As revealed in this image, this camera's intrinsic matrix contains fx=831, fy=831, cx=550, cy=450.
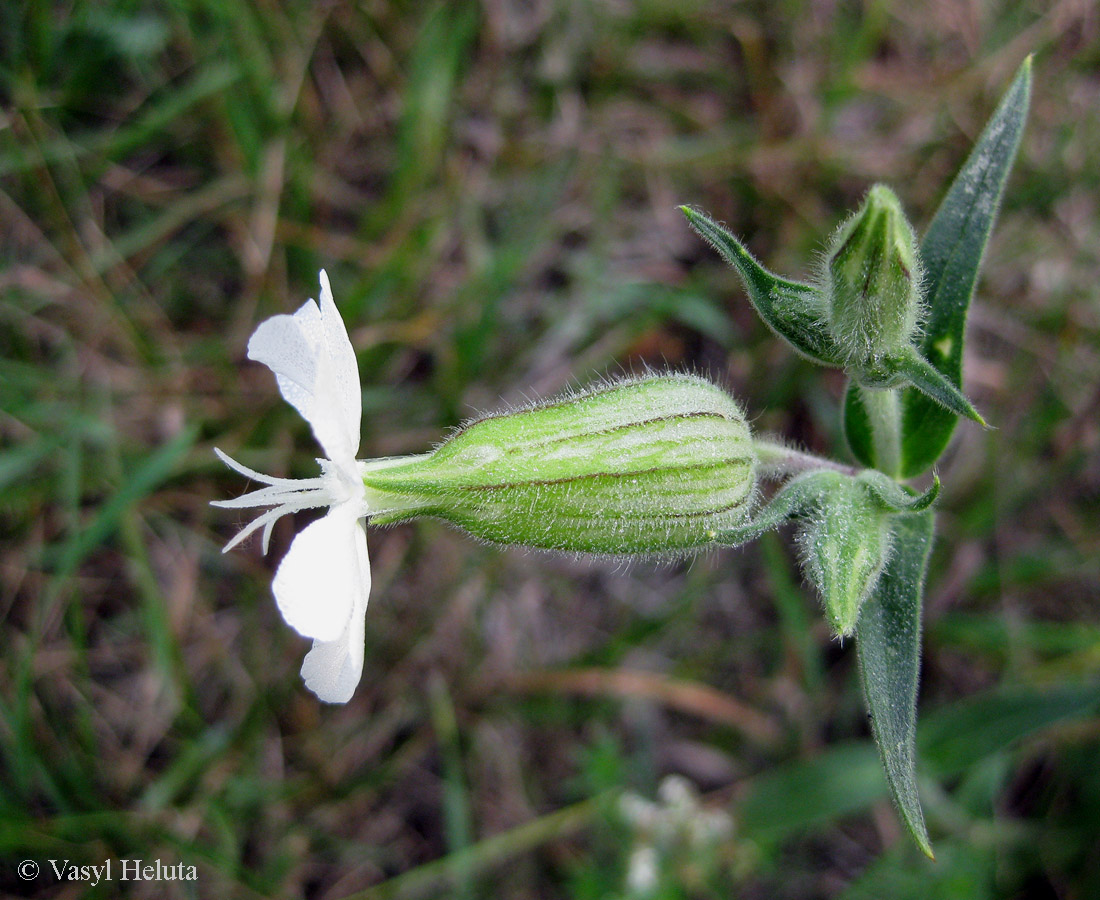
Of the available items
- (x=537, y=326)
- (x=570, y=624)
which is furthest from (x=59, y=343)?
(x=570, y=624)

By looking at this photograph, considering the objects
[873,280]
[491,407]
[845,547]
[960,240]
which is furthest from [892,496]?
[491,407]

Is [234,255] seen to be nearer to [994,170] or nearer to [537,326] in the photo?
[537,326]

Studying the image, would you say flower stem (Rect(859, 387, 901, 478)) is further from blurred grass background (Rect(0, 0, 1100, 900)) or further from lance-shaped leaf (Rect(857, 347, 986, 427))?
blurred grass background (Rect(0, 0, 1100, 900))

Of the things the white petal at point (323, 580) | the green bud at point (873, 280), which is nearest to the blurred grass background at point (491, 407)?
the white petal at point (323, 580)

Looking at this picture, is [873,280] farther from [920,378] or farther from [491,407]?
[491,407]

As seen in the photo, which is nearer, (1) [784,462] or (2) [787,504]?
(2) [787,504]

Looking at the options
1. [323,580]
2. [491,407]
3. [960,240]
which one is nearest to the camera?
[323,580]

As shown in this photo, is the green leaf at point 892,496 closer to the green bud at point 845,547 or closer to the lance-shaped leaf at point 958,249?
the green bud at point 845,547
